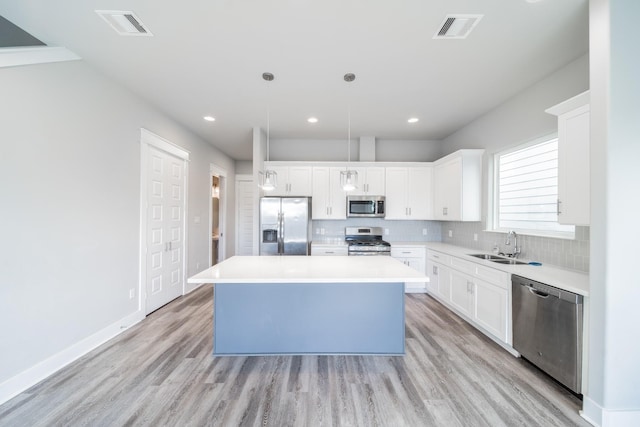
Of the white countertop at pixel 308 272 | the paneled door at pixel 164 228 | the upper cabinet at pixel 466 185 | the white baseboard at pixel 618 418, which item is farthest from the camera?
the upper cabinet at pixel 466 185

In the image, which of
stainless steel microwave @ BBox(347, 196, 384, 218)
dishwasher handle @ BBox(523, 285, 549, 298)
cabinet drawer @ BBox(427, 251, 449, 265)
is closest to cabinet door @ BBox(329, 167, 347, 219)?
stainless steel microwave @ BBox(347, 196, 384, 218)

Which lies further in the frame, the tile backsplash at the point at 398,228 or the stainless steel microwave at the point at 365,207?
the tile backsplash at the point at 398,228

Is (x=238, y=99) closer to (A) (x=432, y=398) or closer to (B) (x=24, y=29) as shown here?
(B) (x=24, y=29)

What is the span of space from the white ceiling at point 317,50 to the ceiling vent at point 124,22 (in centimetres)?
5

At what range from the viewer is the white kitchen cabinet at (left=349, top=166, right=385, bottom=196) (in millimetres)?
4875

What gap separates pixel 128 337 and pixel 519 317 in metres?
4.14

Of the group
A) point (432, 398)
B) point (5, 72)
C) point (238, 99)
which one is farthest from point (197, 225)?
point (432, 398)

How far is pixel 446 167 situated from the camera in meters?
4.37

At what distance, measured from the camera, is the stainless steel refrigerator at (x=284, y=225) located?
433cm

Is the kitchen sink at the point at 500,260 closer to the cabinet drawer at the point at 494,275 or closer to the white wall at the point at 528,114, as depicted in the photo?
the cabinet drawer at the point at 494,275

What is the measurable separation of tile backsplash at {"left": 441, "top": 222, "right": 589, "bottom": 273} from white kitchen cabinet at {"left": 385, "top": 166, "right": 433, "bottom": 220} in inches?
32.8

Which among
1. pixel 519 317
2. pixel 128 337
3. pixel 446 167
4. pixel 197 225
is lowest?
pixel 128 337

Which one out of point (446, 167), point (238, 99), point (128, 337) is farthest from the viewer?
point (446, 167)

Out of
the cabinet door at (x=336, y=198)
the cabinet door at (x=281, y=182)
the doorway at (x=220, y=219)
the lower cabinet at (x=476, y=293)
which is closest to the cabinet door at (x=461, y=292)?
the lower cabinet at (x=476, y=293)
